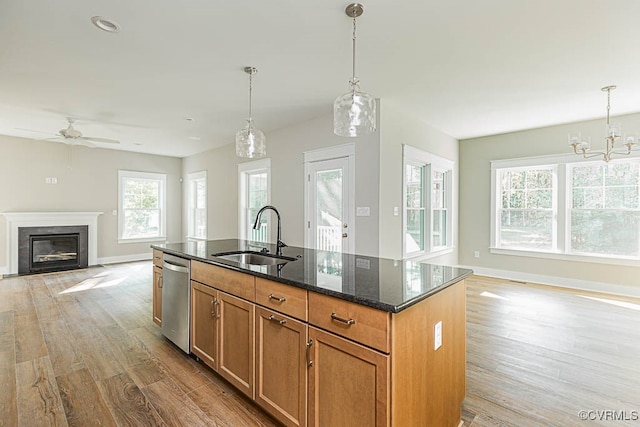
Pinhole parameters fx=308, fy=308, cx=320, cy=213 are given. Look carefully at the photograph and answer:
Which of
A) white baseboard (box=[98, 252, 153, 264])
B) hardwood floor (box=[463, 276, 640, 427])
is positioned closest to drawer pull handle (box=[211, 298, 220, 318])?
hardwood floor (box=[463, 276, 640, 427])

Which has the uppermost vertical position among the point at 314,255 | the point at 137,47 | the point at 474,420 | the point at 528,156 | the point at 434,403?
the point at 137,47

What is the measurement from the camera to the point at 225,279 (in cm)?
213

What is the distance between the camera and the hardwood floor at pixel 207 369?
196 cm

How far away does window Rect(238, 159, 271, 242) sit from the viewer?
600cm

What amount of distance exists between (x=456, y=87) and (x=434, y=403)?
11.1 feet

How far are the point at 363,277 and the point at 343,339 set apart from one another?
388 mm

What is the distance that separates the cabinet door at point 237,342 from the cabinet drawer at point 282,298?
15cm

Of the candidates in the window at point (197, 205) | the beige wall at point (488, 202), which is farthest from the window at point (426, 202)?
the window at point (197, 205)

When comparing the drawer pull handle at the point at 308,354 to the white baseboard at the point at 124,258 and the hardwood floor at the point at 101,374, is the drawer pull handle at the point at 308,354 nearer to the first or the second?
the hardwood floor at the point at 101,374

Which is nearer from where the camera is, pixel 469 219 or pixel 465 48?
pixel 465 48

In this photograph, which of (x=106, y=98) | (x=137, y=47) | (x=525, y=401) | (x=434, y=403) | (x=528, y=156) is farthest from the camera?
(x=528, y=156)

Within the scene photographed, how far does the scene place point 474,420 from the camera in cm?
191

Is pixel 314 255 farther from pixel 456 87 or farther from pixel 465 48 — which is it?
pixel 456 87

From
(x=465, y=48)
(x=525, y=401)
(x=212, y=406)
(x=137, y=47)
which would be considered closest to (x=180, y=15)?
(x=137, y=47)
